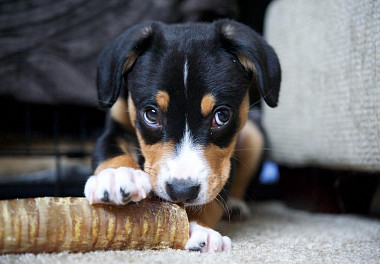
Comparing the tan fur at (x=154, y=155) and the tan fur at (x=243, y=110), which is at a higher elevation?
the tan fur at (x=243, y=110)

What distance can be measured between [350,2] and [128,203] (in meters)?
1.50

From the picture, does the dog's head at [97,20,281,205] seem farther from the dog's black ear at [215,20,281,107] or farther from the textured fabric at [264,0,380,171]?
the textured fabric at [264,0,380,171]

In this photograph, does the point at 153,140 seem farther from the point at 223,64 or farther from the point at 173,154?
the point at 223,64

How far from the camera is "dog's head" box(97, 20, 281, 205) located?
1621 mm

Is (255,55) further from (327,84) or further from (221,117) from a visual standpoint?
(327,84)

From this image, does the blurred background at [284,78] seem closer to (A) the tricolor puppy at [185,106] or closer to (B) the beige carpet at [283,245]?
(B) the beige carpet at [283,245]

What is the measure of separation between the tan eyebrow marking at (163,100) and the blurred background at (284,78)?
2.75ft

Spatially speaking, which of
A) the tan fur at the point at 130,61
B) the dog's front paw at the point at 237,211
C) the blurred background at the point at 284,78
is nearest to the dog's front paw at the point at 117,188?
the tan fur at the point at 130,61

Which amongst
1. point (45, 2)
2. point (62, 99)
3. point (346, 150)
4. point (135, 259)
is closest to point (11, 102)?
point (62, 99)

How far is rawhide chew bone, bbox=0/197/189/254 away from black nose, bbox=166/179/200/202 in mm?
65


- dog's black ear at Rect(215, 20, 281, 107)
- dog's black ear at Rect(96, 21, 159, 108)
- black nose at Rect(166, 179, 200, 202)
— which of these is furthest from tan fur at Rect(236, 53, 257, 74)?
black nose at Rect(166, 179, 200, 202)

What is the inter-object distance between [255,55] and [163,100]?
0.42 meters

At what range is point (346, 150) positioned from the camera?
2.32 meters

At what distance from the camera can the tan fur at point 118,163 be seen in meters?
1.82
